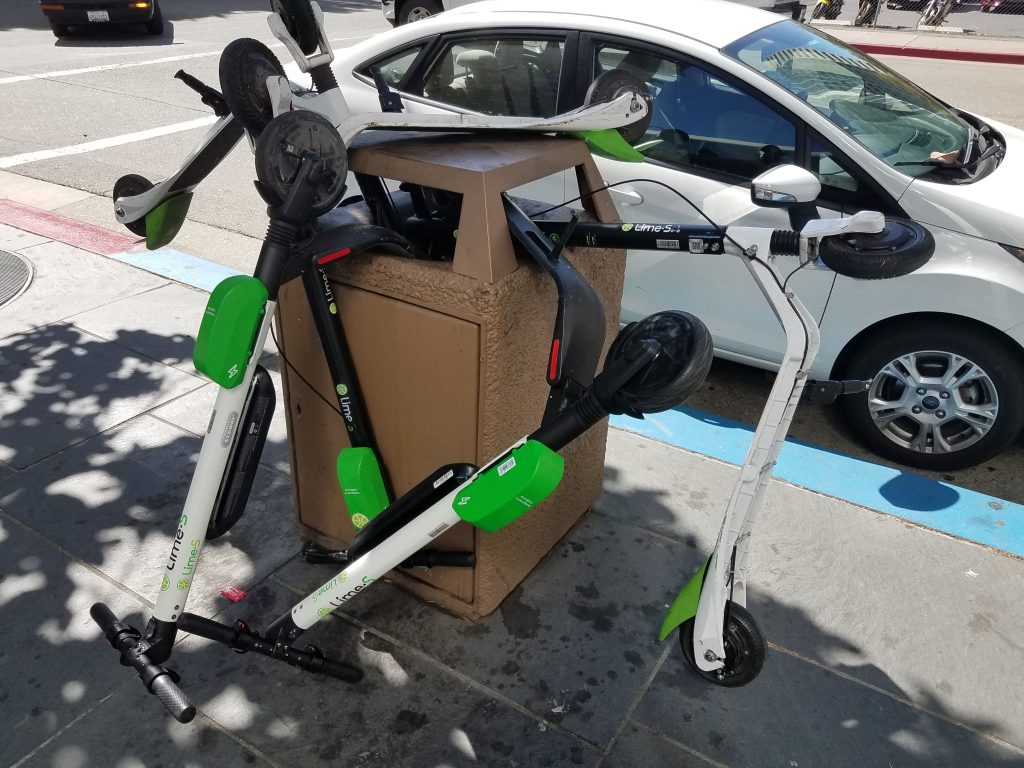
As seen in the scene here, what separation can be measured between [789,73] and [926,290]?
1.16 meters

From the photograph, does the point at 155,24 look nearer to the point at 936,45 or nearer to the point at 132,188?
the point at 132,188

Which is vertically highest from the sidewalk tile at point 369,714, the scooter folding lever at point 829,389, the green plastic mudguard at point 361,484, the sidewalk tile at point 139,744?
the scooter folding lever at point 829,389

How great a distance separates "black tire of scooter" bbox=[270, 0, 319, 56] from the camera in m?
2.22

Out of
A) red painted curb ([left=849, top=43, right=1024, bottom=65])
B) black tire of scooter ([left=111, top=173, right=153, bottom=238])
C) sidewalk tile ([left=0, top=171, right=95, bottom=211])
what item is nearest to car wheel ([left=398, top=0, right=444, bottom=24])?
Result: sidewalk tile ([left=0, top=171, right=95, bottom=211])

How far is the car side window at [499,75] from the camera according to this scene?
3.96 metres

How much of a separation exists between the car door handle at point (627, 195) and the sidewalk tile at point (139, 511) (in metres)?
1.97

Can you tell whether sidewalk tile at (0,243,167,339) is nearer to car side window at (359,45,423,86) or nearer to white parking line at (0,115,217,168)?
car side window at (359,45,423,86)

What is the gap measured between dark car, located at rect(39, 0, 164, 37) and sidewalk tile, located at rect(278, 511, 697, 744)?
13906 millimetres

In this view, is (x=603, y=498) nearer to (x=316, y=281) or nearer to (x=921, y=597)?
(x=921, y=597)

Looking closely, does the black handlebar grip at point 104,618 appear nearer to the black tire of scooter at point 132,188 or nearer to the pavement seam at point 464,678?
the pavement seam at point 464,678

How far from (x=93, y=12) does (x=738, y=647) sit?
15.1 metres

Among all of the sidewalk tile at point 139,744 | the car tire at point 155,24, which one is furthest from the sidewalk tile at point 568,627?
the car tire at point 155,24

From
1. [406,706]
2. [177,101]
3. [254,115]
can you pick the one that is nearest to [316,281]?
[254,115]

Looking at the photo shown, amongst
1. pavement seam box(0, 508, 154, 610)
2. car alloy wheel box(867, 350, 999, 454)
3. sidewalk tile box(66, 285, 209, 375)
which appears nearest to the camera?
pavement seam box(0, 508, 154, 610)
